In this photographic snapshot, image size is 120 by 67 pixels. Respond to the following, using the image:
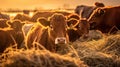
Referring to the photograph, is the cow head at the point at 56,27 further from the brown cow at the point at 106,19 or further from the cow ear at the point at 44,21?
the brown cow at the point at 106,19

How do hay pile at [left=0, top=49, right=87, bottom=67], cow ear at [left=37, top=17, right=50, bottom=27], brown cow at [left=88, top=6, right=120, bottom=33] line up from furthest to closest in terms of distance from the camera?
1. brown cow at [left=88, top=6, right=120, bottom=33]
2. cow ear at [left=37, top=17, right=50, bottom=27]
3. hay pile at [left=0, top=49, right=87, bottom=67]

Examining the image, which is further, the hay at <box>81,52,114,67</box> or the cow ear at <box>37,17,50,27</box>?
the cow ear at <box>37,17,50,27</box>

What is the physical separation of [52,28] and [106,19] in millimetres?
5242

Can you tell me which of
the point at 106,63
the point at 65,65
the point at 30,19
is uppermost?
the point at 65,65

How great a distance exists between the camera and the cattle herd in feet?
27.0

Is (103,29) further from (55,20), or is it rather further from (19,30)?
(55,20)

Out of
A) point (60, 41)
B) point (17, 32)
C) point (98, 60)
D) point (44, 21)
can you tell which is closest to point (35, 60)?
point (98, 60)

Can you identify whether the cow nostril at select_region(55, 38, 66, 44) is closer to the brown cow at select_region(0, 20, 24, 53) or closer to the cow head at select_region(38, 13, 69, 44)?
the cow head at select_region(38, 13, 69, 44)

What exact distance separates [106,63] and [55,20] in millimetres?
2218

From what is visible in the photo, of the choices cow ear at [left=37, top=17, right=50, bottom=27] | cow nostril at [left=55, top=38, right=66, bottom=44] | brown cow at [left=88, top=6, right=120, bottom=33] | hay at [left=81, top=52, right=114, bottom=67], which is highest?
cow ear at [left=37, top=17, right=50, bottom=27]

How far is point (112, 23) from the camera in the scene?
12.9 m

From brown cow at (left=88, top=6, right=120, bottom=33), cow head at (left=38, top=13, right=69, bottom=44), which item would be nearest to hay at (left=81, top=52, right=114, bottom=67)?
cow head at (left=38, top=13, right=69, bottom=44)

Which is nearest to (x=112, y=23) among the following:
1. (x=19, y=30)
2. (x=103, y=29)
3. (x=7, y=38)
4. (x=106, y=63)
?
(x=103, y=29)

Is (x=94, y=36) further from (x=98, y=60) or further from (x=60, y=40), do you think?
(x=98, y=60)
